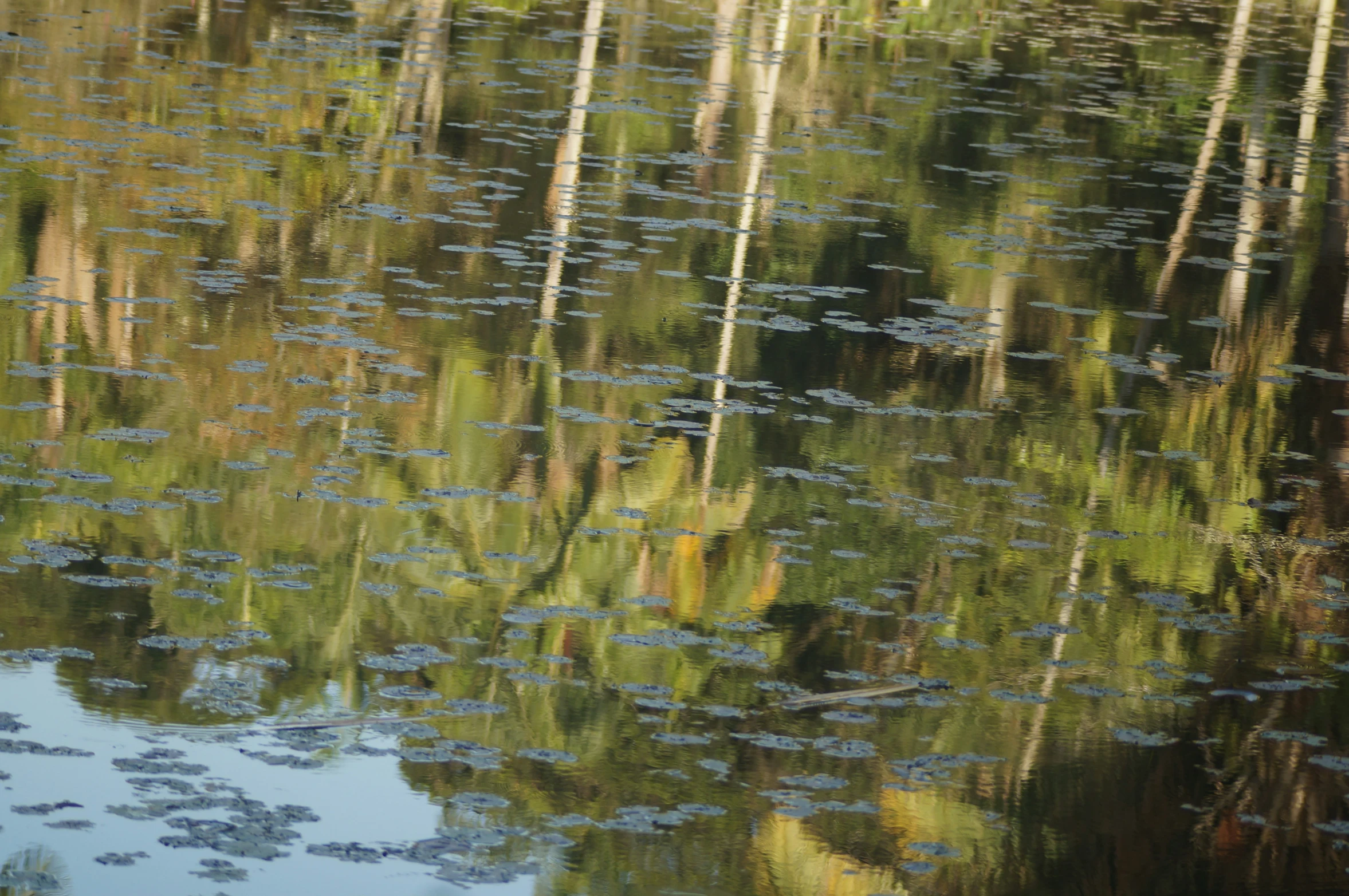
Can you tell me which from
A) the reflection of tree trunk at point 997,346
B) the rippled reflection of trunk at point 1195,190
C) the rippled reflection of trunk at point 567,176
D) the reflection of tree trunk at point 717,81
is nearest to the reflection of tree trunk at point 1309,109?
the rippled reflection of trunk at point 1195,190

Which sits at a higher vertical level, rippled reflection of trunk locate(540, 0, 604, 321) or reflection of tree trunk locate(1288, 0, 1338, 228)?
reflection of tree trunk locate(1288, 0, 1338, 228)

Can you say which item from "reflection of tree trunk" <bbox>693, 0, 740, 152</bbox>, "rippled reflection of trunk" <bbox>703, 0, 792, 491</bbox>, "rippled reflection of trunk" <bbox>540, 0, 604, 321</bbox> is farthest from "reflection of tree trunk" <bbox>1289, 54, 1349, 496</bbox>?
"reflection of tree trunk" <bbox>693, 0, 740, 152</bbox>

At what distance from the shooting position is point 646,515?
281 inches

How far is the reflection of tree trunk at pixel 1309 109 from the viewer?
579 inches

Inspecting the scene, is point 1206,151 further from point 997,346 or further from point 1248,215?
point 997,346

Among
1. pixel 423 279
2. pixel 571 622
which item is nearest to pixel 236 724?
pixel 571 622

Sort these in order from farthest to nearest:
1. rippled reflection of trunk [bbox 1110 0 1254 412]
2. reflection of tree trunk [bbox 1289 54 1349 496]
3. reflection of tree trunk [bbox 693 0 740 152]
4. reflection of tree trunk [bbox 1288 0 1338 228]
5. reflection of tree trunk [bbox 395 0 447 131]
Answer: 1. reflection of tree trunk [bbox 693 0 740 152]
2. reflection of tree trunk [bbox 395 0 447 131]
3. reflection of tree trunk [bbox 1288 0 1338 228]
4. rippled reflection of trunk [bbox 1110 0 1254 412]
5. reflection of tree trunk [bbox 1289 54 1349 496]

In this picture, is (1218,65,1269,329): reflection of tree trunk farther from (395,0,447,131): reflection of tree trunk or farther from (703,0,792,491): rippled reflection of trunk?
(395,0,447,131): reflection of tree trunk

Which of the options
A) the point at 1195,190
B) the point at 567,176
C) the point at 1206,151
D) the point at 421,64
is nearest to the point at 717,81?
the point at 421,64

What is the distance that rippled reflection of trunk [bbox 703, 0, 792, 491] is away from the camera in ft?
27.0

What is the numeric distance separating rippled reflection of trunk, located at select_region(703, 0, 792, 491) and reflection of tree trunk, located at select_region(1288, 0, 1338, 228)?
13.7 feet

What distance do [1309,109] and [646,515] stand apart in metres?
14.9

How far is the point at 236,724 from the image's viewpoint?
527 cm

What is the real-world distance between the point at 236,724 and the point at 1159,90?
17.3 m
